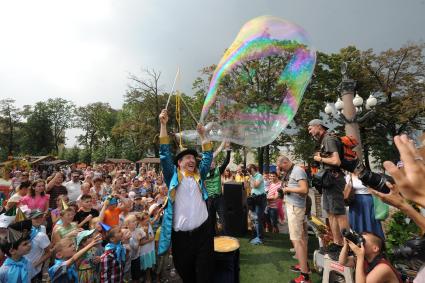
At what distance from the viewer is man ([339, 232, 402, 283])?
9.03ft

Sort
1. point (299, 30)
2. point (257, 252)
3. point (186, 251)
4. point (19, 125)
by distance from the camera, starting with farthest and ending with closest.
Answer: point (19, 125) → point (257, 252) → point (299, 30) → point (186, 251)

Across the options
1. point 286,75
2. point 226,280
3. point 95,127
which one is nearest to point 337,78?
point 286,75

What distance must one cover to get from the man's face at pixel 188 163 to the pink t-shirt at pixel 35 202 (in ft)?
14.9

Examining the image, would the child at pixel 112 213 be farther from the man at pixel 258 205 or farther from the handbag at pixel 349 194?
the handbag at pixel 349 194

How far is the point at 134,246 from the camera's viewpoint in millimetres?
5051

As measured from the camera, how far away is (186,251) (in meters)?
3.28

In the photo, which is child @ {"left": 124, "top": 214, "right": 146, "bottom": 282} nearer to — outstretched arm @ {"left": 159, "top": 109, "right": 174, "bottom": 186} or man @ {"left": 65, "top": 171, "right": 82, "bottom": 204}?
outstretched arm @ {"left": 159, "top": 109, "right": 174, "bottom": 186}

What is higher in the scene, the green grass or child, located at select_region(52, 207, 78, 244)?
child, located at select_region(52, 207, 78, 244)

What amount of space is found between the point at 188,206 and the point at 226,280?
1242 millimetres

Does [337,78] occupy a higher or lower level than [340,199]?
higher

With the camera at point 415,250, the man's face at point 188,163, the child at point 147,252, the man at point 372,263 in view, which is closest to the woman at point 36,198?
the child at point 147,252

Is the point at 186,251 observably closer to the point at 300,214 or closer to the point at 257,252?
the point at 300,214

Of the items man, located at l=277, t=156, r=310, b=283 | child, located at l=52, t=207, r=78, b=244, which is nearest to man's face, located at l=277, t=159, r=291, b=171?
man, located at l=277, t=156, r=310, b=283

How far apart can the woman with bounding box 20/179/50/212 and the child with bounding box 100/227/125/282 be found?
112 inches
